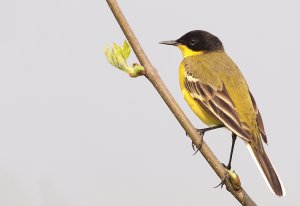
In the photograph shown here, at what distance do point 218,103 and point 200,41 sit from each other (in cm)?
225

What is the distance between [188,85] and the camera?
4.97 metres

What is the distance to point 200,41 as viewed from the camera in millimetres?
6551

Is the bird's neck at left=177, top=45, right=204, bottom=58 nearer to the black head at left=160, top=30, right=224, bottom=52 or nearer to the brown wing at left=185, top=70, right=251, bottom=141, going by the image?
the black head at left=160, top=30, right=224, bottom=52

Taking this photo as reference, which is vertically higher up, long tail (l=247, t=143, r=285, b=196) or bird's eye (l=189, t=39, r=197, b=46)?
bird's eye (l=189, t=39, r=197, b=46)

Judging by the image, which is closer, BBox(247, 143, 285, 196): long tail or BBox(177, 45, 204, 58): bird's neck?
BBox(247, 143, 285, 196): long tail

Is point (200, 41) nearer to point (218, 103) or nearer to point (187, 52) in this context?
point (187, 52)

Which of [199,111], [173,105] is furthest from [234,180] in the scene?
[199,111]

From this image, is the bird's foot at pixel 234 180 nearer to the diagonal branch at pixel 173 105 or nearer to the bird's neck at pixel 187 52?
the diagonal branch at pixel 173 105

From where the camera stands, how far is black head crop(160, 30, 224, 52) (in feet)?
21.0

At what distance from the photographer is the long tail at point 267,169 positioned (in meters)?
3.16

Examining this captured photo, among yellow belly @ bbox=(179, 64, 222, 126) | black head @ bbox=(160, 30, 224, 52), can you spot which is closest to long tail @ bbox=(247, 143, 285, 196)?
yellow belly @ bbox=(179, 64, 222, 126)

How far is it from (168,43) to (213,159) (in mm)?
3343

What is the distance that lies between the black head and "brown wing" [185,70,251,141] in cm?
146

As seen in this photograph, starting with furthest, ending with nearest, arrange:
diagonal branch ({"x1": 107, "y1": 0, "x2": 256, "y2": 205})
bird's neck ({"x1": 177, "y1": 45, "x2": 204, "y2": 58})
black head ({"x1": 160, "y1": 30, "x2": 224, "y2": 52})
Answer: black head ({"x1": 160, "y1": 30, "x2": 224, "y2": 52}) < bird's neck ({"x1": 177, "y1": 45, "x2": 204, "y2": 58}) < diagonal branch ({"x1": 107, "y1": 0, "x2": 256, "y2": 205})
